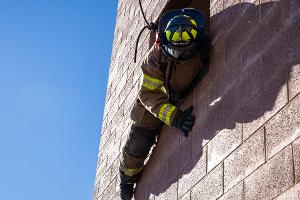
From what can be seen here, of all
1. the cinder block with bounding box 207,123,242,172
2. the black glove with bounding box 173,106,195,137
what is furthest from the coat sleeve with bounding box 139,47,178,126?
the cinder block with bounding box 207,123,242,172

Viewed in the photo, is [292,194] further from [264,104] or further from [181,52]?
[181,52]

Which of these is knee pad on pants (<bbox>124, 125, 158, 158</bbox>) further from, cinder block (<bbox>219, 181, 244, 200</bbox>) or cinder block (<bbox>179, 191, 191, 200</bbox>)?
cinder block (<bbox>219, 181, 244, 200</bbox>)

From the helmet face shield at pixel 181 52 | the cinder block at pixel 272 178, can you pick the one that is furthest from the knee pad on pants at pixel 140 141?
the cinder block at pixel 272 178

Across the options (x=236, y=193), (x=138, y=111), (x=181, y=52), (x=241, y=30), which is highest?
(x=241, y=30)

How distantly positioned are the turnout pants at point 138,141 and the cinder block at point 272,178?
205 cm

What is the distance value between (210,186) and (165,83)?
1.37m

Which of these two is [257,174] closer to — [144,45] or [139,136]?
[139,136]

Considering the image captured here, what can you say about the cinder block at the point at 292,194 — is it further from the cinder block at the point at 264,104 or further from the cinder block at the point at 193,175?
the cinder block at the point at 193,175

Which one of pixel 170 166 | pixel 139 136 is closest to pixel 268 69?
pixel 170 166

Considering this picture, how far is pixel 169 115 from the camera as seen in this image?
484cm

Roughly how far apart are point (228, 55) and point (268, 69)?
0.71 metres

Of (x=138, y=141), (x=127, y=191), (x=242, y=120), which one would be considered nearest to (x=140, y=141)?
(x=138, y=141)

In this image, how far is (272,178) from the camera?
10.9ft

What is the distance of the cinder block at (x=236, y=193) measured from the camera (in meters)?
3.62
